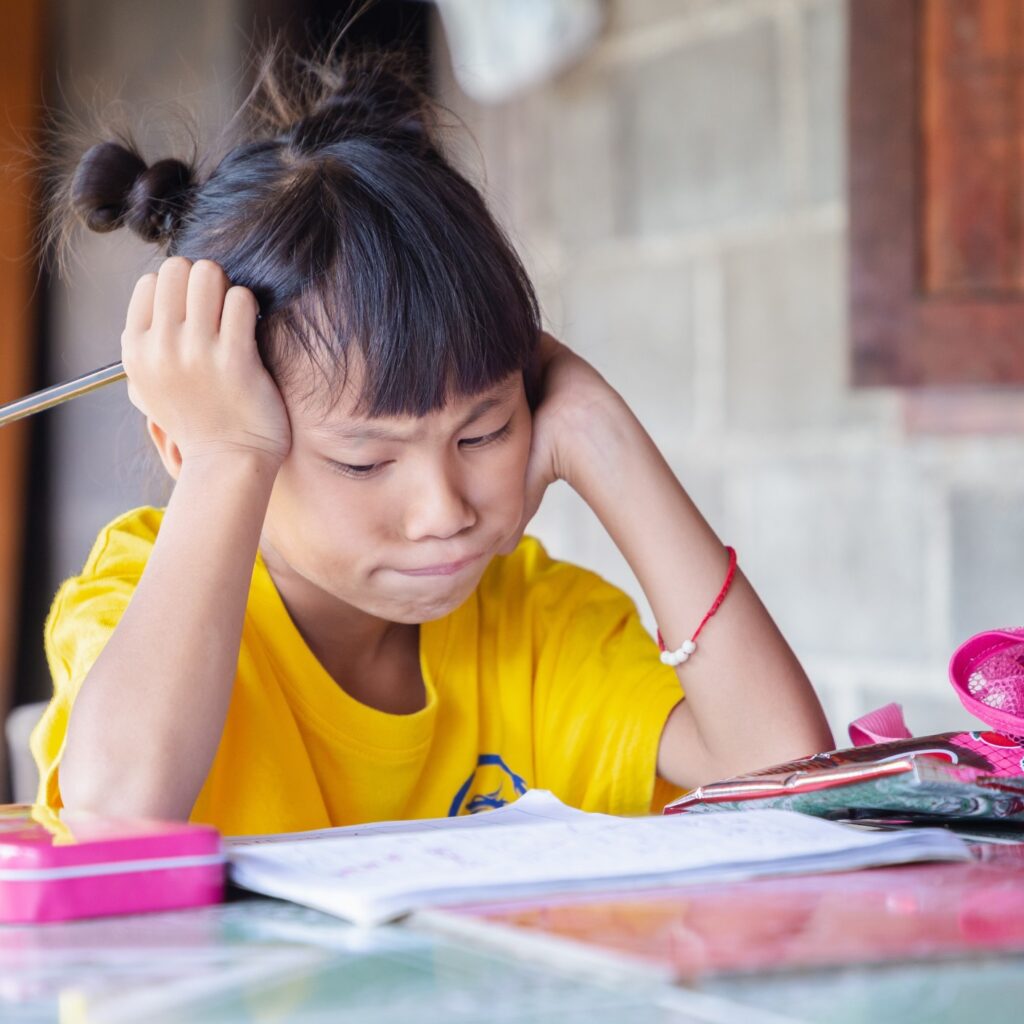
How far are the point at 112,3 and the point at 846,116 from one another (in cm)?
191

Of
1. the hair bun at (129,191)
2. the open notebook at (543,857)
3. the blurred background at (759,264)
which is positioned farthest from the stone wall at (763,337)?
the open notebook at (543,857)

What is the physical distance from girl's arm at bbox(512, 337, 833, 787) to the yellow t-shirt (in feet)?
0.16

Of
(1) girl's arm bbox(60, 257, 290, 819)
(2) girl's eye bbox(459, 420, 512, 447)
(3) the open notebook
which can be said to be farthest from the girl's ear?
(3) the open notebook

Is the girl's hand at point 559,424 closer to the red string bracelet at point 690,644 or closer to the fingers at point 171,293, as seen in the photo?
the red string bracelet at point 690,644

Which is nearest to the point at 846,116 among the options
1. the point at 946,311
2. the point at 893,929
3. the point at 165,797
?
the point at 946,311

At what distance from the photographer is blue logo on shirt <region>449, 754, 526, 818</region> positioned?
1221 mm

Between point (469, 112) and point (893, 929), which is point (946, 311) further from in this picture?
point (893, 929)

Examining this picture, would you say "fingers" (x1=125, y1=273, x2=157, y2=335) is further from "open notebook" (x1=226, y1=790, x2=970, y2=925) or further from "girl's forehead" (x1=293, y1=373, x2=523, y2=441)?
"open notebook" (x1=226, y1=790, x2=970, y2=925)

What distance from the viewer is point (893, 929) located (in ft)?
1.79

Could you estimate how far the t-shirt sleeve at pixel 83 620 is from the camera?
1.02 metres

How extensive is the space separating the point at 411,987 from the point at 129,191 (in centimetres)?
90

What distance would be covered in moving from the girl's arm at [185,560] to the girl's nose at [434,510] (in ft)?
0.32

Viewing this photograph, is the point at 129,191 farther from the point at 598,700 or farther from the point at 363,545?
the point at 598,700

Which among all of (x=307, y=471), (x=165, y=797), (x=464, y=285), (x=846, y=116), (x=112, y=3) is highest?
(x=112, y=3)
